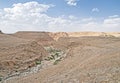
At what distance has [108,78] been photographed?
11.2 m

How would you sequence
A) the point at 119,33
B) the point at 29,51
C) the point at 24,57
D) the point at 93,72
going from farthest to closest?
the point at 119,33, the point at 29,51, the point at 24,57, the point at 93,72

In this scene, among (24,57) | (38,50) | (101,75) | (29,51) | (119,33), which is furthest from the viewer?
(119,33)

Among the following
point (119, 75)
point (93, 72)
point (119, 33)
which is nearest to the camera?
point (119, 75)

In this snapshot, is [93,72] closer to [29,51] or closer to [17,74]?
[17,74]

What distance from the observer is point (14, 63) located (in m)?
23.9

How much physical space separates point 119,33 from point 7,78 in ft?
196

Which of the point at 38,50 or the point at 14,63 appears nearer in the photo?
the point at 14,63

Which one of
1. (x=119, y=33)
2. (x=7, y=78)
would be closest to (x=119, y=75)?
(x=7, y=78)

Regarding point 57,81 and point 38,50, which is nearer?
point 57,81

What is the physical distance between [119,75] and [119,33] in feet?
217

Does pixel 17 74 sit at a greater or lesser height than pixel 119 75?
lesser

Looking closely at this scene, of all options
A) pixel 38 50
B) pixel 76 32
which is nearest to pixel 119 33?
pixel 76 32

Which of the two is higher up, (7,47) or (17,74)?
(7,47)

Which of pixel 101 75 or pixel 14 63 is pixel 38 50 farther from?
pixel 101 75
